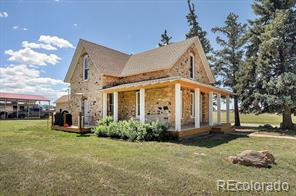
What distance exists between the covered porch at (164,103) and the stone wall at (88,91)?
0.91 metres

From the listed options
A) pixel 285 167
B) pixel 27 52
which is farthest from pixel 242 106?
pixel 27 52

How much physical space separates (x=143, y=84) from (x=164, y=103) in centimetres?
231

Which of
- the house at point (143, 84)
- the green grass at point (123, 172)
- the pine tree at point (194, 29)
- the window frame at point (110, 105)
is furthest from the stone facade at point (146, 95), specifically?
the pine tree at point (194, 29)

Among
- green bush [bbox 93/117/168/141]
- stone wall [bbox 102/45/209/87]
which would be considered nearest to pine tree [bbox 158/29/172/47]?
stone wall [bbox 102/45/209/87]

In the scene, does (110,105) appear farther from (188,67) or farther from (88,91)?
(188,67)

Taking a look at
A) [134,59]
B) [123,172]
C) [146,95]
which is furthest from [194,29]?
[123,172]

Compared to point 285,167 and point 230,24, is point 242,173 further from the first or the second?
point 230,24

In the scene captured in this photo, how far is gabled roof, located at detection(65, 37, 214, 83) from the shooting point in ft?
48.2

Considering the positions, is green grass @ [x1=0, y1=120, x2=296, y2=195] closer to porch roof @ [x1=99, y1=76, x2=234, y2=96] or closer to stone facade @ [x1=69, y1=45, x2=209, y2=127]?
porch roof @ [x1=99, y1=76, x2=234, y2=96]

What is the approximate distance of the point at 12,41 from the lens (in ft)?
63.9

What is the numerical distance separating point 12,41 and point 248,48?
21737 mm

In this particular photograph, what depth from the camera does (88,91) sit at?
16.8 meters

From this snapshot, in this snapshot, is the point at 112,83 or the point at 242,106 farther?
A: the point at 242,106
